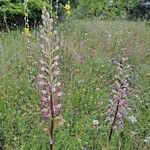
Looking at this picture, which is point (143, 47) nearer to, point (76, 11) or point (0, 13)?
point (0, 13)

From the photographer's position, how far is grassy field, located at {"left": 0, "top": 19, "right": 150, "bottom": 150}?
13.4 ft

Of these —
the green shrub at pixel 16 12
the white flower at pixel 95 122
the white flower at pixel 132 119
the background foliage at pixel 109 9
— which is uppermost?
the white flower at pixel 95 122


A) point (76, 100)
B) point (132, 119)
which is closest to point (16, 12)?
point (76, 100)

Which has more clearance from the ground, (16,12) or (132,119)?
(132,119)

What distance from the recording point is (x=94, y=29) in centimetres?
923

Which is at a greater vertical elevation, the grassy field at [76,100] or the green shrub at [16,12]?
the grassy field at [76,100]

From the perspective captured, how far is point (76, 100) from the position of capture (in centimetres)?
492

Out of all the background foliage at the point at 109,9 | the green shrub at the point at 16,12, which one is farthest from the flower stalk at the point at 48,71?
the background foliage at the point at 109,9

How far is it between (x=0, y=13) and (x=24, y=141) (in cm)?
481

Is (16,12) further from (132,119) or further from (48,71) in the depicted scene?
(48,71)

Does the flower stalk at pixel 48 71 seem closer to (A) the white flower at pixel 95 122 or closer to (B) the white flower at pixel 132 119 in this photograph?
(A) the white flower at pixel 95 122

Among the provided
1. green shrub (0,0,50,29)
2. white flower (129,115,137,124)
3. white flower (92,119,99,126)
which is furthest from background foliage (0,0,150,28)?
white flower (92,119,99,126)

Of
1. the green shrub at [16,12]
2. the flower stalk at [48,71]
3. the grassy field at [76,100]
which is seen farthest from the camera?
the green shrub at [16,12]

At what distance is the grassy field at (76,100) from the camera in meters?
4.09
